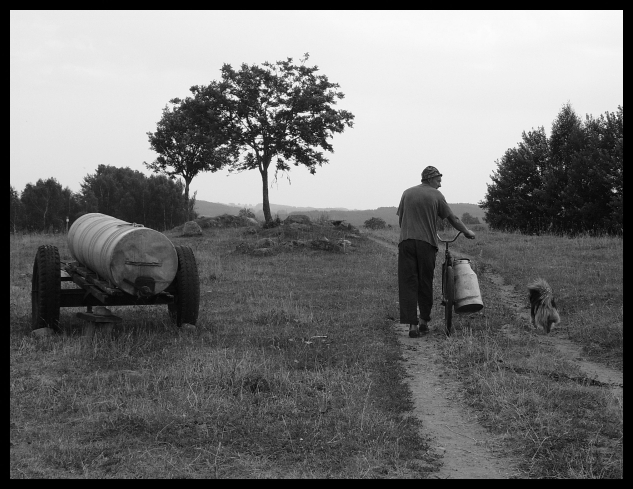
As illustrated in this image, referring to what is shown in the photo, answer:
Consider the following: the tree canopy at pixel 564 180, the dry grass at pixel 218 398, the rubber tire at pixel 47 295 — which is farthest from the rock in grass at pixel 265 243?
the tree canopy at pixel 564 180

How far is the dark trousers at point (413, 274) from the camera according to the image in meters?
9.43

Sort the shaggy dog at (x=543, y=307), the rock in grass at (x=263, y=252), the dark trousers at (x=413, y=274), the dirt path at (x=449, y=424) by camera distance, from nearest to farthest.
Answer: the dirt path at (x=449, y=424), the shaggy dog at (x=543, y=307), the dark trousers at (x=413, y=274), the rock in grass at (x=263, y=252)

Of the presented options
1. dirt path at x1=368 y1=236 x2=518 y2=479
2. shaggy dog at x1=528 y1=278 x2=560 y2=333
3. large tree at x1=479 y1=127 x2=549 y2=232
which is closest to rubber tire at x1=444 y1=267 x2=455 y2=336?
dirt path at x1=368 y1=236 x2=518 y2=479

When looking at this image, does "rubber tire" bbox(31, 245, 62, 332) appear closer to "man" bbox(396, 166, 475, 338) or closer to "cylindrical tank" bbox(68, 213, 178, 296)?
"cylindrical tank" bbox(68, 213, 178, 296)

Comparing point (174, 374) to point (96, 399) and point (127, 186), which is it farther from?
point (127, 186)

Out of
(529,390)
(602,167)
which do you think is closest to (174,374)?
(529,390)

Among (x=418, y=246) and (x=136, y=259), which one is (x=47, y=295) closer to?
(x=136, y=259)

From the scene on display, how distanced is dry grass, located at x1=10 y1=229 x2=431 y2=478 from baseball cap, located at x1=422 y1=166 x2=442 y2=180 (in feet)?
7.41

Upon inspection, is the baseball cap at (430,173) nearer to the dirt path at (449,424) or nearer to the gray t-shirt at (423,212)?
the gray t-shirt at (423,212)

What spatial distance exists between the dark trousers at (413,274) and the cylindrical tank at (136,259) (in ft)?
10.3

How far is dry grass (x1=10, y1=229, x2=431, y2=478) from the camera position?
4.89 m

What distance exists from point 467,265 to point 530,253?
35.1 feet

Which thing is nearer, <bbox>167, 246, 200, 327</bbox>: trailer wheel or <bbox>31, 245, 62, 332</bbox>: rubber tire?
<bbox>31, 245, 62, 332</bbox>: rubber tire

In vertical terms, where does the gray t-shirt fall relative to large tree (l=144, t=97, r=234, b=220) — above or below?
below
